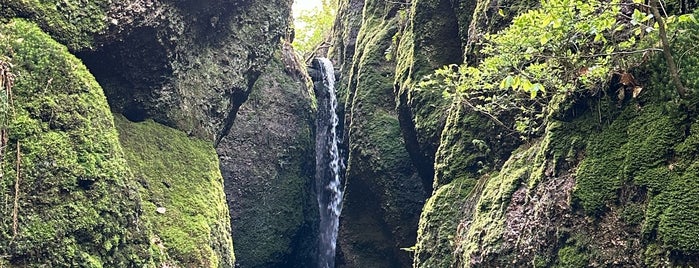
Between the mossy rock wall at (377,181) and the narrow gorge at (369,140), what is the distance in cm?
4

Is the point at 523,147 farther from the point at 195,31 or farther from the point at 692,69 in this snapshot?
the point at 195,31

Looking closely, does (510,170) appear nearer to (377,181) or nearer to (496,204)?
(496,204)

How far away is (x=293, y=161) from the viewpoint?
14367 millimetres

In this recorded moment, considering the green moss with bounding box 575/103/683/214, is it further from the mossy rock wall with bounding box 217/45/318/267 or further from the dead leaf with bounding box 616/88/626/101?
the mossy rock wall with bounding box 217/45/318/267

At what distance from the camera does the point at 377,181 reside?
1196 cm

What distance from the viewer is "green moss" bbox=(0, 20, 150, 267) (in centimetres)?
506

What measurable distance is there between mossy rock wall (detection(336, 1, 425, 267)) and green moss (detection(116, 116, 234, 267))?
12.4 feet

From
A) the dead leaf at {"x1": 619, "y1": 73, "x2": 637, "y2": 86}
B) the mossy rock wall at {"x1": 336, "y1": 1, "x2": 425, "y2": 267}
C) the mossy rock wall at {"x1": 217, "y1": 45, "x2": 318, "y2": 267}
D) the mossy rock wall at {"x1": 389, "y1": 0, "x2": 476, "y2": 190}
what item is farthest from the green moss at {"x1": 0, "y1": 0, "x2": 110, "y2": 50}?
the mossy rock wall at {"x1": 336, "y1": 1, "x2": 425, "y2": 267}

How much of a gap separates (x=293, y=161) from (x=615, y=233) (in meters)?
10.5

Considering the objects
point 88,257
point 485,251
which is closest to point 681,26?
point 485,251

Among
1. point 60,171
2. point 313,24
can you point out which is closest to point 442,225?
point 60,171

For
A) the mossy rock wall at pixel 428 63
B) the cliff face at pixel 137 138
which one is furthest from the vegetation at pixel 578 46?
the cliff face at pixel 137 138

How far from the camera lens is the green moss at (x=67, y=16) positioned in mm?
6137

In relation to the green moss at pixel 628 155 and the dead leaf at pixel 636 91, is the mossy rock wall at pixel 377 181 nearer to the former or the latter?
the green moss at pixel 628 155
